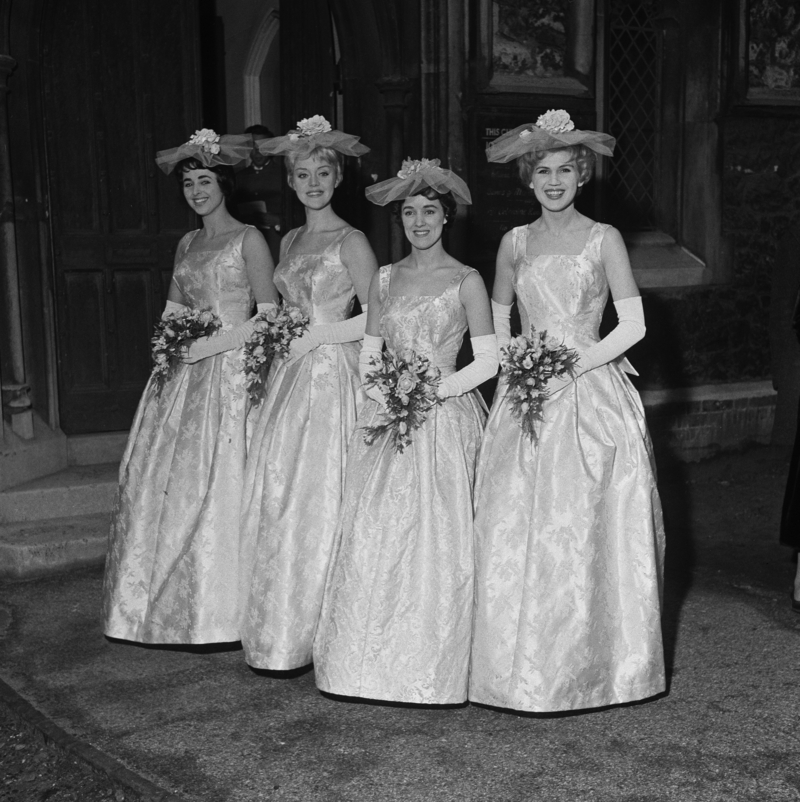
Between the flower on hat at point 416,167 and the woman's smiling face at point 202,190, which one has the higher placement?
the flower on hat at point 416,167

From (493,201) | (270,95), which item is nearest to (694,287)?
(493,201)

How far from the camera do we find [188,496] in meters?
5.04

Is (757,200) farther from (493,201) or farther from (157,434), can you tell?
(157,434)

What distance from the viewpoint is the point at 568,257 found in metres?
4.27

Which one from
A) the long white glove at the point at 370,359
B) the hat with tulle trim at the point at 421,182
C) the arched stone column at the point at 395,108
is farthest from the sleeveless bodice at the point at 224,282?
the arched stone column at the point at 395,108

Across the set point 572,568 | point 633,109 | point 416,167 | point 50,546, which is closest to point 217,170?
point 416,167

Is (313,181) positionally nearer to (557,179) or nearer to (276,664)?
(557,179)

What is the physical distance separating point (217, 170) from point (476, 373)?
1.68 metres

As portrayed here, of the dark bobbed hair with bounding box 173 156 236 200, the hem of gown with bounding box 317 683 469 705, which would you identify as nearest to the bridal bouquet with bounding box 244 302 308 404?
the dark bobbed hair with bounding box 173 156 236 200

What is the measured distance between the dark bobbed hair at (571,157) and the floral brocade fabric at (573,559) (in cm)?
26

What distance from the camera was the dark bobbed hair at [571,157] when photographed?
4.28 m

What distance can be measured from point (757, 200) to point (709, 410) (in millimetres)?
1617

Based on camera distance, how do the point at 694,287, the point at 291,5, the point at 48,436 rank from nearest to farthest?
the point at 48,436
the point at 291,5
the point at 694,287

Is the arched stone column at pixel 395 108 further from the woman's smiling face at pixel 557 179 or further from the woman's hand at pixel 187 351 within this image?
the woman's smiling face at pixel 557 179
